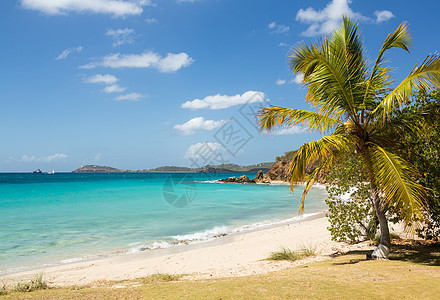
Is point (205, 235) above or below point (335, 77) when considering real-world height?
below

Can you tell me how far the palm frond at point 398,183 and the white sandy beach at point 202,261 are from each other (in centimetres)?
339

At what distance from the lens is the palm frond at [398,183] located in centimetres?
534

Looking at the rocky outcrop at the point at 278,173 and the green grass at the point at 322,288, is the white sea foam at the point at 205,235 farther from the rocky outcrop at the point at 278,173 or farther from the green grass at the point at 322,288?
the rocky outcrop at the point at 278,173

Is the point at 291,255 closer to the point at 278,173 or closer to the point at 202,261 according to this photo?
the point at 202,261

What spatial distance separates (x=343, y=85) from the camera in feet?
22.3

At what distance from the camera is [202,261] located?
9.73 m

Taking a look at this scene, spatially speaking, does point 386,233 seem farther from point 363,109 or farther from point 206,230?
point 206,230

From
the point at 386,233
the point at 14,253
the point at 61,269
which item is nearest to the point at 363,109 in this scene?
the point at 386,233

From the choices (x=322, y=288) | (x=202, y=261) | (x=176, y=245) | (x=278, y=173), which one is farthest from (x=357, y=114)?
(x=278, y=173)

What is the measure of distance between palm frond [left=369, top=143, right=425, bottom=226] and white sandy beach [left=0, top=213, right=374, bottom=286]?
11.1 ft

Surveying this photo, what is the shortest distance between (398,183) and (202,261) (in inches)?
257

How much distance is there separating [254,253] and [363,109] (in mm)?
6343

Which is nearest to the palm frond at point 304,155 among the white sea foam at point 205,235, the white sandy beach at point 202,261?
the white sandy beach at point 202,261

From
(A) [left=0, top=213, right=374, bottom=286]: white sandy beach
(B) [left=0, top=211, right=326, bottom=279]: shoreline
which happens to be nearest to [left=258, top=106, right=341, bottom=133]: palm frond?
(A) [left=0, top=213, right=374, bottom=286]: white sandy beach
